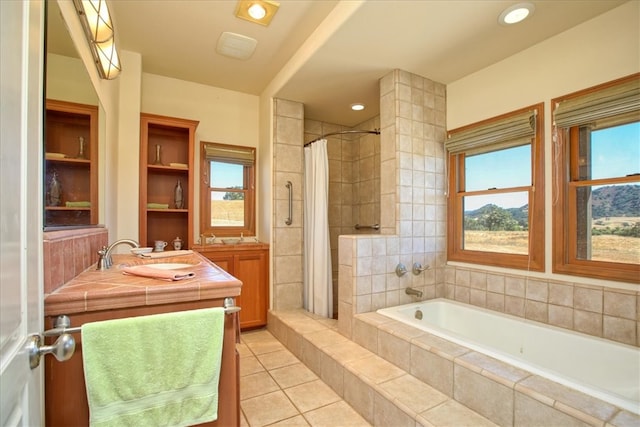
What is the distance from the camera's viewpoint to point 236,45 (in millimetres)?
2607

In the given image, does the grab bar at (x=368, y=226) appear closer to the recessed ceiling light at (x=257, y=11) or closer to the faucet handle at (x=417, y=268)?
the faucet handle at (x=417, y=268)

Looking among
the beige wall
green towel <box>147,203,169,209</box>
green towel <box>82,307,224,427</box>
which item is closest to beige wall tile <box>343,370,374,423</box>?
green towel <box>82,307,224,427</box>

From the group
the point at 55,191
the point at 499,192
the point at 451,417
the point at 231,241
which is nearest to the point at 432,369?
the point at 451,417

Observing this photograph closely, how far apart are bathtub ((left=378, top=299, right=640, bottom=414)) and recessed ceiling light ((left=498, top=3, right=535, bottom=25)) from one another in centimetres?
201

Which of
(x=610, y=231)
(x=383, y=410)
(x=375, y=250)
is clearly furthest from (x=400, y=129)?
(x=383, y=410)

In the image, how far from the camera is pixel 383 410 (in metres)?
1.66

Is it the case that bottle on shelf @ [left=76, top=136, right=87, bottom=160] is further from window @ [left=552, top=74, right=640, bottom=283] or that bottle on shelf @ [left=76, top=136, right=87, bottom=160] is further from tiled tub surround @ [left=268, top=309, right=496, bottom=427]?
window @ [left=552, top=74, right=640, bottom=283]

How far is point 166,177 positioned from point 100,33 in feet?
5.53

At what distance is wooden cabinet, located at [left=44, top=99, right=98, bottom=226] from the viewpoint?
1.11 m

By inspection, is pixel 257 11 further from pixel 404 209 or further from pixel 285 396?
pixel 285 396

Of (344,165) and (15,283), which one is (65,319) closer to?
(15,283)

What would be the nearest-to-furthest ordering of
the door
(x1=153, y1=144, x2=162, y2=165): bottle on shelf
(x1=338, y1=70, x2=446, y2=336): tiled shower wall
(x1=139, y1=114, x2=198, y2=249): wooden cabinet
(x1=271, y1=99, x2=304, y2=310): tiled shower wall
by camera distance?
the door < (x1=338, y1=70, x2=446, y2=336): tiled shower wall < (x1=139, y1=114, x2=198, y2=249): wooden cabinet < (x1=153, y1=144, x2=162, y2=165): bottle on shelf < (x1=271, y1=99, x2=304, y2=310): tiled shower wall

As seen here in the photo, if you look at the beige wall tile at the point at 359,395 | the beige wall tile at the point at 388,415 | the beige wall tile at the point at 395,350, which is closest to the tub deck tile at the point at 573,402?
the beige wall tile at the point at 388,415

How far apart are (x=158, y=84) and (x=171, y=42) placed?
2.38 feet
